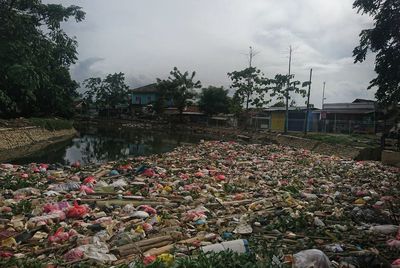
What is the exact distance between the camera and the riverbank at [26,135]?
19.6 m

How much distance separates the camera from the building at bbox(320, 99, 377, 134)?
93.2 ft

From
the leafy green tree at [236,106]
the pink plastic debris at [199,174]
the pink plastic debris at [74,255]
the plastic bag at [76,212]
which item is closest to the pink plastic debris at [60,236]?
the pink plastic debris at [74,255]

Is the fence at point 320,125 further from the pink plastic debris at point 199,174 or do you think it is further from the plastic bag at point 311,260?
the plastic bag at point 311,260

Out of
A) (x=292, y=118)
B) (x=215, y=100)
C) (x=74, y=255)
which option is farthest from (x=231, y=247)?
(x=215, y=100)

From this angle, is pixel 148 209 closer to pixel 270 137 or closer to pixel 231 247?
pixel 231 247

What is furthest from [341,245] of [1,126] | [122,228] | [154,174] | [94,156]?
[1,126]

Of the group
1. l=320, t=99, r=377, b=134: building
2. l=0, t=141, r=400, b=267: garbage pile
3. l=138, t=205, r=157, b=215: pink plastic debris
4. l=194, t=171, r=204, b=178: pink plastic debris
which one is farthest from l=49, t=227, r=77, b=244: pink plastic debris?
l=320, t=99, r=377, b=134: building

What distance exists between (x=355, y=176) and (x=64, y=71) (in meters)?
29.6

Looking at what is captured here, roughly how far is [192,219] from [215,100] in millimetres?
40559

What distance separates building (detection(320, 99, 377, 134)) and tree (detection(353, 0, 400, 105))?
50.5 feet

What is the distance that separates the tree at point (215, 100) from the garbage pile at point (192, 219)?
118 feet

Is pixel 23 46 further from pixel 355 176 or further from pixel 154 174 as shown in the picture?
pixel 355 176

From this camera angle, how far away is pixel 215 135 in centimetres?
3828

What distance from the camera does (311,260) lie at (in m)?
3.84
